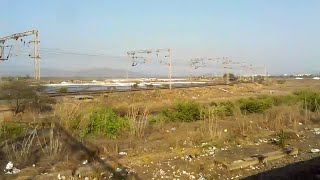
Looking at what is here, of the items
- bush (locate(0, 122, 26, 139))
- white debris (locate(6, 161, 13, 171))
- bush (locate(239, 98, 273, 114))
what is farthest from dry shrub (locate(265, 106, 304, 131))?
white debris (locate(6, 161, 13, 171))

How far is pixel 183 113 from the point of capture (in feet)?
73.7

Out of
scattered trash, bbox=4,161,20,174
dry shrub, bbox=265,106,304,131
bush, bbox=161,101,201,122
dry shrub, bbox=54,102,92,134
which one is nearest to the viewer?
scattered trash, bbox=4,161,20,174

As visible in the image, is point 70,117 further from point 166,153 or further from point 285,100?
→ point 285,100

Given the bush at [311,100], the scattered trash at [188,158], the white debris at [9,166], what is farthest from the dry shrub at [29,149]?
the bush at [311,100]

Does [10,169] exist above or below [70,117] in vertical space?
below

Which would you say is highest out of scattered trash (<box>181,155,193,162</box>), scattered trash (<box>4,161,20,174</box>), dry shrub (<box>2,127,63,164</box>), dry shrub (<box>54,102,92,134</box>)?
dry shrub (<box>54,102,92,134</box>)

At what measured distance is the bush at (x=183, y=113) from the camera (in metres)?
22.1

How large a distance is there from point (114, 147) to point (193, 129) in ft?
18.7

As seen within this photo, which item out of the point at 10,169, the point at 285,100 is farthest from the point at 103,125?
the point at 285,100

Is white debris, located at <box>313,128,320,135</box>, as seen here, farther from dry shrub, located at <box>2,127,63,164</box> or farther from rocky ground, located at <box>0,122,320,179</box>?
dry shrub, located at <box>2,127,63,164</box>

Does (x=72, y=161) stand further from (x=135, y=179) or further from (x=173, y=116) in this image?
(x=173, y=116)

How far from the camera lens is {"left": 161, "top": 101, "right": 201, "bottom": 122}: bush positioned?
22136mm

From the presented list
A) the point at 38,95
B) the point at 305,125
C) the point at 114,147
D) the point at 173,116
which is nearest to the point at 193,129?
the point at 173,116

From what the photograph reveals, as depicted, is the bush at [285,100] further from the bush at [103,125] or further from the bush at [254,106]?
the bush at [103,125]
